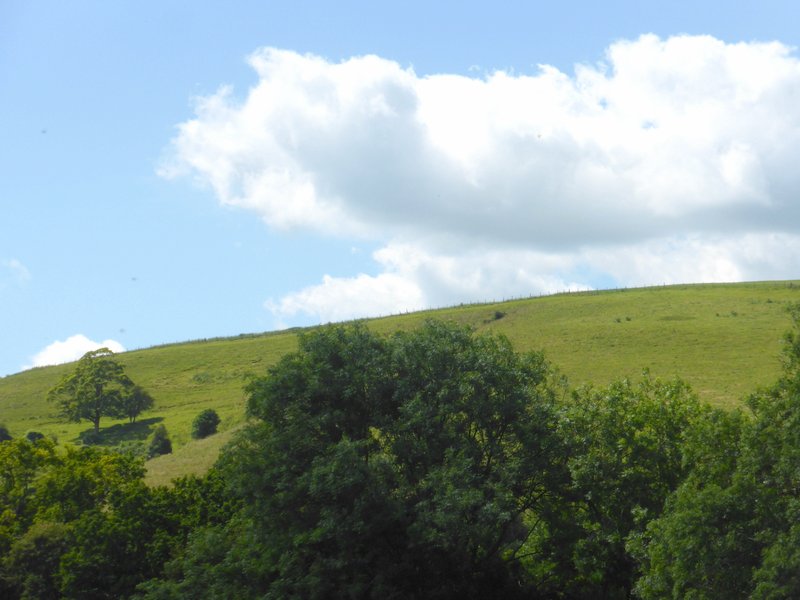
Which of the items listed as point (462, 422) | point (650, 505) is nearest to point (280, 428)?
point (462, 422)

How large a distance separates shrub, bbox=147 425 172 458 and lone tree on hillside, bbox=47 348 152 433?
76.3 feet

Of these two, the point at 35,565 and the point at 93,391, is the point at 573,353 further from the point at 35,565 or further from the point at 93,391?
the point at 93,391

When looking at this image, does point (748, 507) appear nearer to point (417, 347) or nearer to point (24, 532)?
point (417, 347)

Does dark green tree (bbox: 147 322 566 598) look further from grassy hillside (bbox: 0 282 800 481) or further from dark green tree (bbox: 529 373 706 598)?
grassy hillside (bbox: 0 282 800 481)

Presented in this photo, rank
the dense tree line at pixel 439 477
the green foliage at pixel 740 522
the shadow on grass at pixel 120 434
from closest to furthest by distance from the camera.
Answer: the green foliage at pixel 740 522 → the dense tree line at pixel 439 477 → the shadow on grass at pixel 120 434

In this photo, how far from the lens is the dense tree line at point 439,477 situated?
1152 inches

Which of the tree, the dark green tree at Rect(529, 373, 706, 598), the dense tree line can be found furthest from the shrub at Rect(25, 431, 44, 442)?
the dark green tree at Rect(529, 373, 706, 598)

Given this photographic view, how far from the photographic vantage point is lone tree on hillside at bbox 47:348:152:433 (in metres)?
108

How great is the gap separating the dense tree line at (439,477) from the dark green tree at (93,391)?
2985 inches

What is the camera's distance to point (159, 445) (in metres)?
83.0

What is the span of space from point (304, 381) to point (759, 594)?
727 inches

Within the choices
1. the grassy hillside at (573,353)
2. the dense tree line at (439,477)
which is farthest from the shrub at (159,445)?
the dense tree line at (439,477)

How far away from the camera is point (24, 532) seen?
137 feet

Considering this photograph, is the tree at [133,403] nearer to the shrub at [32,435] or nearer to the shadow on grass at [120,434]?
the shadow on grass at [120,434]
